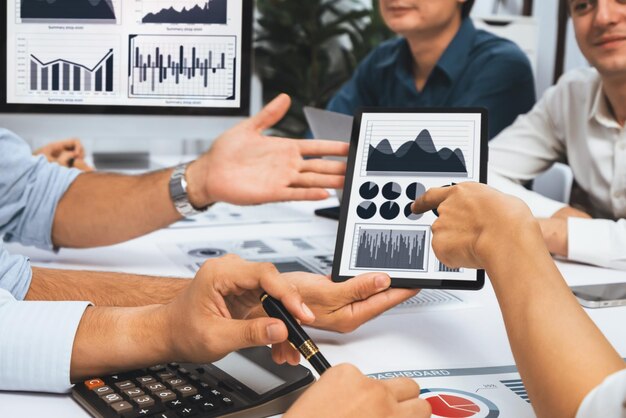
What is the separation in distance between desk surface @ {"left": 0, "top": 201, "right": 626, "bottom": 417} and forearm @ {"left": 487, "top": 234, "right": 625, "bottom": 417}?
18 centimetres

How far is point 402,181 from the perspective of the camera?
1040 mm

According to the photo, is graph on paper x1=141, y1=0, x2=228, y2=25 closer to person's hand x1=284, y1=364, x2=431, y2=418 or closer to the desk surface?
the desk surface

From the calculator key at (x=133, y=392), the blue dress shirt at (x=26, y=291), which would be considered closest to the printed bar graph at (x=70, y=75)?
the blue dress shirt at (x=26, y=291)

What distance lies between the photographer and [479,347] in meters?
0.93

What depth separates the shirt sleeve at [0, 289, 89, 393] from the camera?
2.54 ft

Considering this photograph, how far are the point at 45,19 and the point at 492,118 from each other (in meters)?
1.44

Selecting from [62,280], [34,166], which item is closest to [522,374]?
[62,280]

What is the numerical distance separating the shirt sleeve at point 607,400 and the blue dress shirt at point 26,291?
50 centimetres

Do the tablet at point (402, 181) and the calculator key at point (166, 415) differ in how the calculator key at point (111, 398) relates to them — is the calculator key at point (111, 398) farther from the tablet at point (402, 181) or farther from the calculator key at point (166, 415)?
the tablet at point (402, 181)

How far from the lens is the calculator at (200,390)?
27.9 inches

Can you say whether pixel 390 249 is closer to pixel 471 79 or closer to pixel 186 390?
pixel 186 390

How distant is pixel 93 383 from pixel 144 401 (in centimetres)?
9

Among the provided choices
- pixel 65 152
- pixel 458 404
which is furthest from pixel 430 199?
pixel 65 152

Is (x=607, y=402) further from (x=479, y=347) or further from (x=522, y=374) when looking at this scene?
(x=479, y=347)
